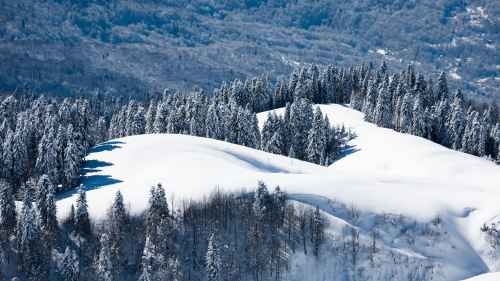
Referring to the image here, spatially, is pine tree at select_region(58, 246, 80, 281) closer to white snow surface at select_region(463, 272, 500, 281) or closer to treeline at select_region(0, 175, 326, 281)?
treeline at select_region(0, 175, 326, 281)

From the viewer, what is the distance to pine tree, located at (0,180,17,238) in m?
108

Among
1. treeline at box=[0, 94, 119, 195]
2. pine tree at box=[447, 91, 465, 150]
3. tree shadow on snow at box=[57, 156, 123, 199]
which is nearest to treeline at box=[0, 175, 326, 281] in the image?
tree shadow on snow at box=[57, 156, 123, 199]

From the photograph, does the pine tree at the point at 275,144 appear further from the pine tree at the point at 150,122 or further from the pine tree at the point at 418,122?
the pine tree at the point at 418,122

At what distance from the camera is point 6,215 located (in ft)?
358

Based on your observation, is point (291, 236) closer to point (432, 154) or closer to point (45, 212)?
point (45, 212)

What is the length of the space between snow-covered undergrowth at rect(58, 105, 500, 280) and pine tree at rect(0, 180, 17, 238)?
10112mm

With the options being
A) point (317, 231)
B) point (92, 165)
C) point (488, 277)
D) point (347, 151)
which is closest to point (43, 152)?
point (92, 165)

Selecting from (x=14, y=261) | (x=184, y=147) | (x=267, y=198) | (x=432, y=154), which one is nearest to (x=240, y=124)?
(x=184, y=147)

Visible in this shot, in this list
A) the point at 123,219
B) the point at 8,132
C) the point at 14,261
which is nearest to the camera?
the point at 14,261

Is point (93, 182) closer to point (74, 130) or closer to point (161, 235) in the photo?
point (74, 130)

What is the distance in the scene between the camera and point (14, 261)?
105 meters

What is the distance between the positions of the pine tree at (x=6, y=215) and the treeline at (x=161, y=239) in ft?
0.45

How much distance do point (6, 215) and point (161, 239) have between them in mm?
22262

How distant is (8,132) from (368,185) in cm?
6719
